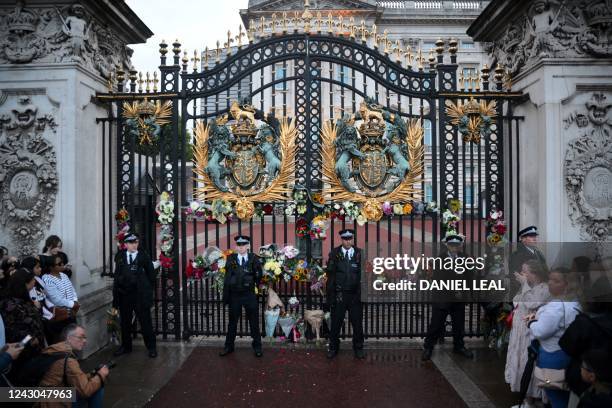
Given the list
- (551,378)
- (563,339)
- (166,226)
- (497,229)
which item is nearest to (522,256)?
(497,229)

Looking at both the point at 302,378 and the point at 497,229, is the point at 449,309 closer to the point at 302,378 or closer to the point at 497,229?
the point at 497,229

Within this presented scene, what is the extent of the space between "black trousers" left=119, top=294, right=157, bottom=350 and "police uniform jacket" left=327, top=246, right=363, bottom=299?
2.55 meters

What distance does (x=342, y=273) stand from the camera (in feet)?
21.8

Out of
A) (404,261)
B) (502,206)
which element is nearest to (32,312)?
(404,261)

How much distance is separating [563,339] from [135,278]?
533cm

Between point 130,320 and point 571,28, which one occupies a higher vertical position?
point 571,28

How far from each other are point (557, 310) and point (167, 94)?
594cm

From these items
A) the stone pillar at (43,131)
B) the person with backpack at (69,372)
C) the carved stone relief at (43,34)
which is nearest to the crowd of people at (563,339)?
the person with backpack at (69,372)

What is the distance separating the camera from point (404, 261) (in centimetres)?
754

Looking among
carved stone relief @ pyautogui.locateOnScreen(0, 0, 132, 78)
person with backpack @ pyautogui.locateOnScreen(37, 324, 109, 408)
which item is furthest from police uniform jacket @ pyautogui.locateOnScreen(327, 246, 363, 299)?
carved stone relief @ pyautogui.locateOnScreen(0, 0, 132, 78)

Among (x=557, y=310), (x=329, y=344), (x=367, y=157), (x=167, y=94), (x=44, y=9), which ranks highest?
(x=44, y=9)

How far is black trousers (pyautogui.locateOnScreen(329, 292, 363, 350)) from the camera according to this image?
21.9 feet

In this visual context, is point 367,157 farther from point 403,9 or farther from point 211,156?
point 403,9

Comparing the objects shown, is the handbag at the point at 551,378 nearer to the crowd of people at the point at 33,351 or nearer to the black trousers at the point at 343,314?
the black trousers at the point at 343,314
